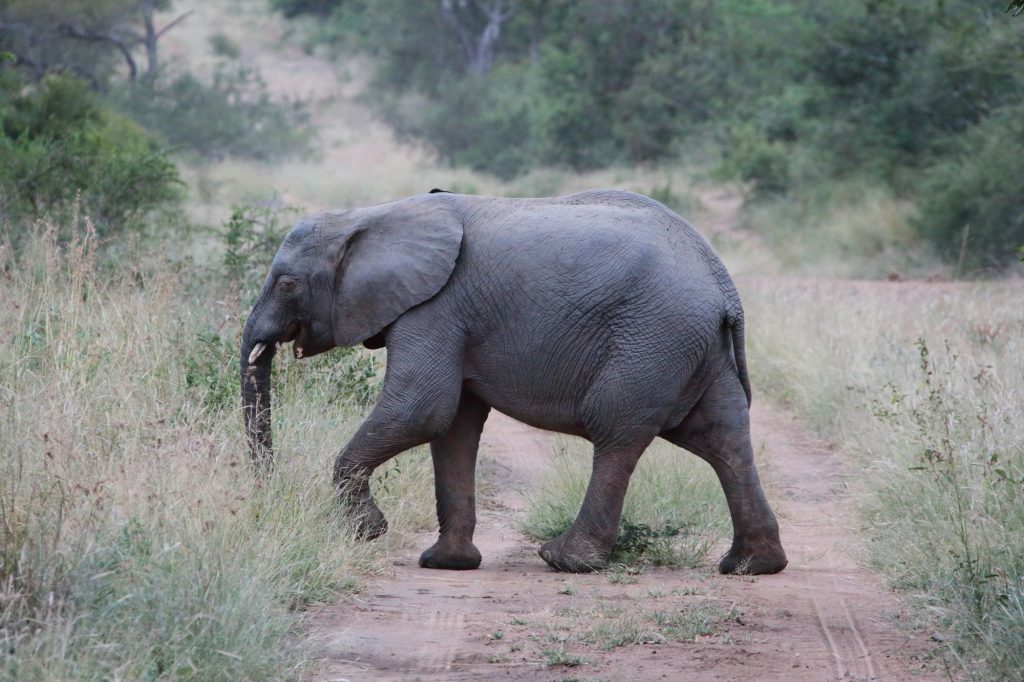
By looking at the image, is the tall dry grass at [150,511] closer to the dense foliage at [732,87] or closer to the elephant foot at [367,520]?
the elephant foot at [367,520]

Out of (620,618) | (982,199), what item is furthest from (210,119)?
(620,618)

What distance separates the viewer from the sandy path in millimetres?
4852

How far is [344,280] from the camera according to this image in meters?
6.61

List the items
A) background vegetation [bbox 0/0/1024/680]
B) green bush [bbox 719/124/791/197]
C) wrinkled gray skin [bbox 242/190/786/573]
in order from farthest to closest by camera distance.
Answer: green bush [bbox 719/124/791/197] → wrinkled gray skin [bbox 242/190/786/573] → background vegetation [bbox 0/0/1024/680]

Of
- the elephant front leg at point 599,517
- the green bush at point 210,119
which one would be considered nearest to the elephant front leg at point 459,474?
the elephant front leg at point 599,517

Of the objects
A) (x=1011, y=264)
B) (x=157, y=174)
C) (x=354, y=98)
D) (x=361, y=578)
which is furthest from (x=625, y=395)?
(x=354, y=98)

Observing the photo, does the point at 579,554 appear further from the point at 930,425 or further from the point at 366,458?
the point at 930,425

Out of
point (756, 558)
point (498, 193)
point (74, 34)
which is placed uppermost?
point (74, 34)

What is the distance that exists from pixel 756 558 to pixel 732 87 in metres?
26.3

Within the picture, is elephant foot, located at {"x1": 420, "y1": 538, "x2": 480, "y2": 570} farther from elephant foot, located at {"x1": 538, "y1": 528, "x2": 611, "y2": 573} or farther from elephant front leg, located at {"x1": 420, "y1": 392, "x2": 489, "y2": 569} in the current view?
elephant foot, located at {"x1": 538, "y1": 528, "x2": 611, "y2": 573}

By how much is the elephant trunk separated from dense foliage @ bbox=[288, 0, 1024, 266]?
11.2 metres

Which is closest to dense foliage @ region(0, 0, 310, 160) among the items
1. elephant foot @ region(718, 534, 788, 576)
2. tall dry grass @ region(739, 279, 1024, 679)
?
tall dry grass @ region(739, 279, 1024, 679)

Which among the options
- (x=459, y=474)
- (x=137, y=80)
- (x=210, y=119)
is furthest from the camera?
(x=210, y=119)

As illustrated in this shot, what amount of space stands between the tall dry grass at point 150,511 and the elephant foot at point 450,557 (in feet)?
0.84
